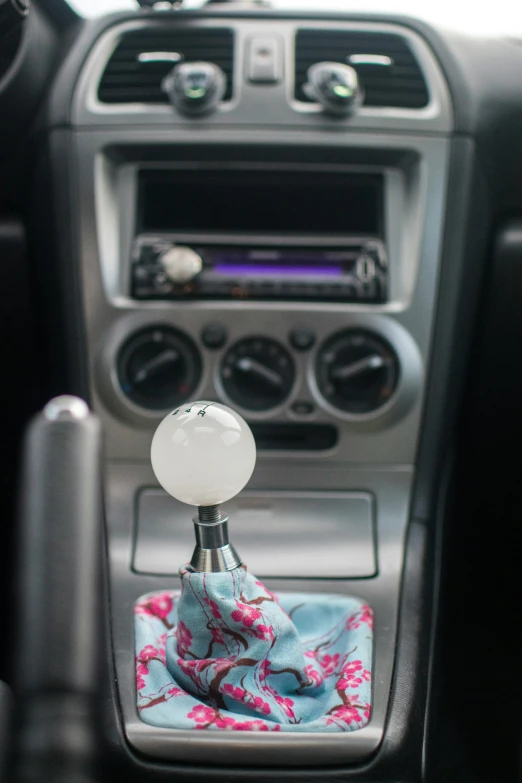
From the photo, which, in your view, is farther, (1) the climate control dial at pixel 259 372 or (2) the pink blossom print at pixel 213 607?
(1) the climate control dial at pixel 259 372

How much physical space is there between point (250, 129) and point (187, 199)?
0.52 feet

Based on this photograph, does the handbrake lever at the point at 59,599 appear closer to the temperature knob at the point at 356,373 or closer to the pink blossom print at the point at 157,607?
the pink blossom print at the point at 157,607

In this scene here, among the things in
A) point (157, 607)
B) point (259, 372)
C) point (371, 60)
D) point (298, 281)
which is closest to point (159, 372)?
point (259, 372)

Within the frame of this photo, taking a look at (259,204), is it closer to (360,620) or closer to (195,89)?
(195,89)

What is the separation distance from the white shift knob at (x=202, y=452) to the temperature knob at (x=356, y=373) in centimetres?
63

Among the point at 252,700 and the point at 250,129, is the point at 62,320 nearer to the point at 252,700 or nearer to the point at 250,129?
the point at 250,129

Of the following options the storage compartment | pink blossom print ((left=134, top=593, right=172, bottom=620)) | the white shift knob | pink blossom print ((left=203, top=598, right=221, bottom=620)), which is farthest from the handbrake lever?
the storage compartment

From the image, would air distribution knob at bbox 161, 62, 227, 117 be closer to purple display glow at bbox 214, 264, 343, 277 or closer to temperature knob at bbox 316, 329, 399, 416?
purple display glow at bbox 214, 264, 343, 277

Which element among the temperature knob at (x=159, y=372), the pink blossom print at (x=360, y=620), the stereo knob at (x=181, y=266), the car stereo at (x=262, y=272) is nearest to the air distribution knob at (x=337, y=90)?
the car stereo at (x=262, y=272)

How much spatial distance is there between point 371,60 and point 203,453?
3.08ft

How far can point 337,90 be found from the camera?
1284 millimetres

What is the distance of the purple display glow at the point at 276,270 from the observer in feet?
4.39

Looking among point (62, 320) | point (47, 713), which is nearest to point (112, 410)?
point (62, 320)

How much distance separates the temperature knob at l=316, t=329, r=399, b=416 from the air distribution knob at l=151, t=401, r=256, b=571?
62 cm
